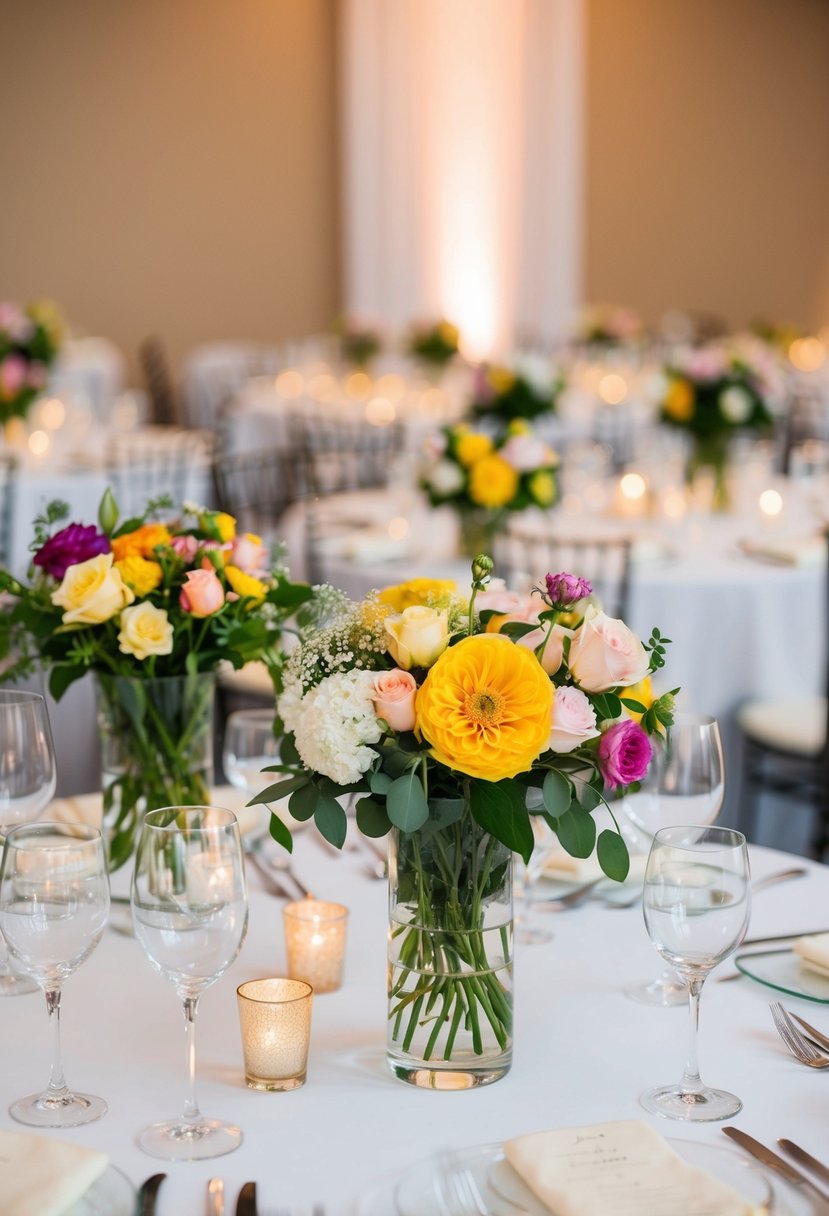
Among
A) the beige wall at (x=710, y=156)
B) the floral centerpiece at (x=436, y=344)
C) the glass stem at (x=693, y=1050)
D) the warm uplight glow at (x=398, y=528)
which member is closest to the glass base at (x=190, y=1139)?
the glass stem at (x=693, y=1050)

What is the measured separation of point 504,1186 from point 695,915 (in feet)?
0.92

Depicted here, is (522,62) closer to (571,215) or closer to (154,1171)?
(571,215)

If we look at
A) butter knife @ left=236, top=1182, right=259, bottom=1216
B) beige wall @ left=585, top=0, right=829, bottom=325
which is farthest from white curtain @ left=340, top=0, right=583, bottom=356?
butter knife @ left=236, top=1182, right=259, bottom=1216

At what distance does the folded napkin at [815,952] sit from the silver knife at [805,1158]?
33 cm

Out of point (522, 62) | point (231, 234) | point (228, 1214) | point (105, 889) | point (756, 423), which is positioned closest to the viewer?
point (228, 1214)

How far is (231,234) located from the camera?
33.6ft

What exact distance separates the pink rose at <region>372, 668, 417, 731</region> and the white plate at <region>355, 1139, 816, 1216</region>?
36 cm

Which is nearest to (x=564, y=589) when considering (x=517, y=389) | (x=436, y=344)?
(x=517, y=389)

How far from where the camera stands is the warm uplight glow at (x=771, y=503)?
442 centimetres

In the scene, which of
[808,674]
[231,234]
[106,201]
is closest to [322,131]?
[231,234]

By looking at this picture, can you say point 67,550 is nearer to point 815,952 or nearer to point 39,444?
point 815,952

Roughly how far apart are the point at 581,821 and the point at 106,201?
9108mm

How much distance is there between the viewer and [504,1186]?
3.84 ft

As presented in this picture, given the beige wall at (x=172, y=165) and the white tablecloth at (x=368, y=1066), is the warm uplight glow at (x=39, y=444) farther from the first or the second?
the beige wall at (x=172, y=165)
